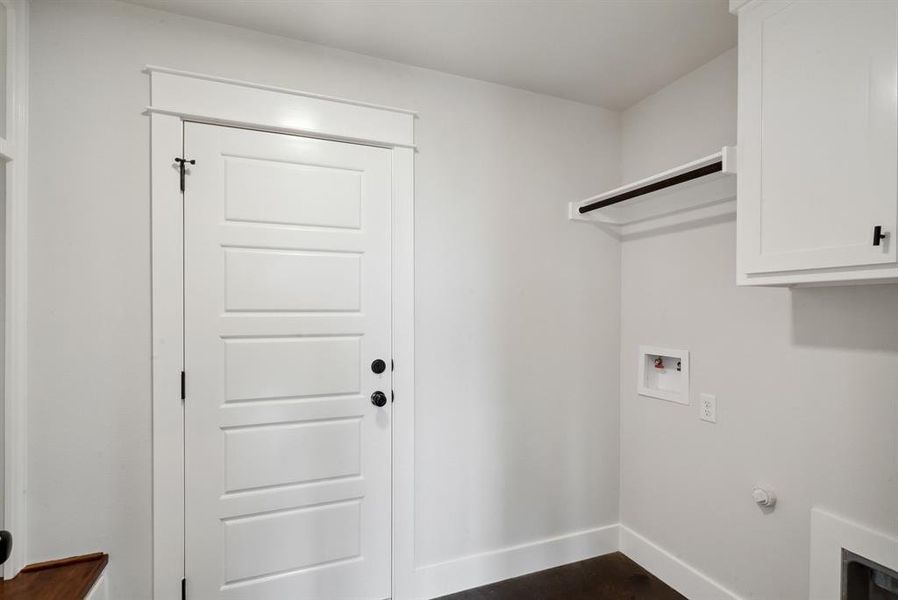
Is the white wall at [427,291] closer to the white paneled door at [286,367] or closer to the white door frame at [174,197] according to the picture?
the white door frame at [174,197]

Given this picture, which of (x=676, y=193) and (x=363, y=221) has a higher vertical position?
(x=676, y=193)

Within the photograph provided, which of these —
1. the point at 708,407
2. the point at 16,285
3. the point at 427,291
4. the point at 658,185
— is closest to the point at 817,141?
the point at 658,185

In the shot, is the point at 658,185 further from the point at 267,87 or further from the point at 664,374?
the point at 267,87

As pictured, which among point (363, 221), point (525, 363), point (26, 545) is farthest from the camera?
point (525, 363)

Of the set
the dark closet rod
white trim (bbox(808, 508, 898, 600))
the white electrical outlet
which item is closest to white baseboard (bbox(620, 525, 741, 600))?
white trim (bbox(808, 508, 898, 600))

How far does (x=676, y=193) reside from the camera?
2.07 meters

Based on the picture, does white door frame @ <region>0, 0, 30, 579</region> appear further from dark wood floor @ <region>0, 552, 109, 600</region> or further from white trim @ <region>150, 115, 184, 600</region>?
white trim @ <region>150, 115, 184, 600</region>

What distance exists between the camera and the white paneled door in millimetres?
1704

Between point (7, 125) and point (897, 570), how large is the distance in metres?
3.27

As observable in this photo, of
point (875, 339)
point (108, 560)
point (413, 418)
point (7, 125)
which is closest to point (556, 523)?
→ point (413, 418)

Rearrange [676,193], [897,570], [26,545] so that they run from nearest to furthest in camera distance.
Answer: [897,570] < [26,545] < [676,193]

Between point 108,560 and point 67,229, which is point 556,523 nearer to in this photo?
point 108,560

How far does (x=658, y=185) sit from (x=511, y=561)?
77.6 inches

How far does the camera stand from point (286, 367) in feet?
5.95
